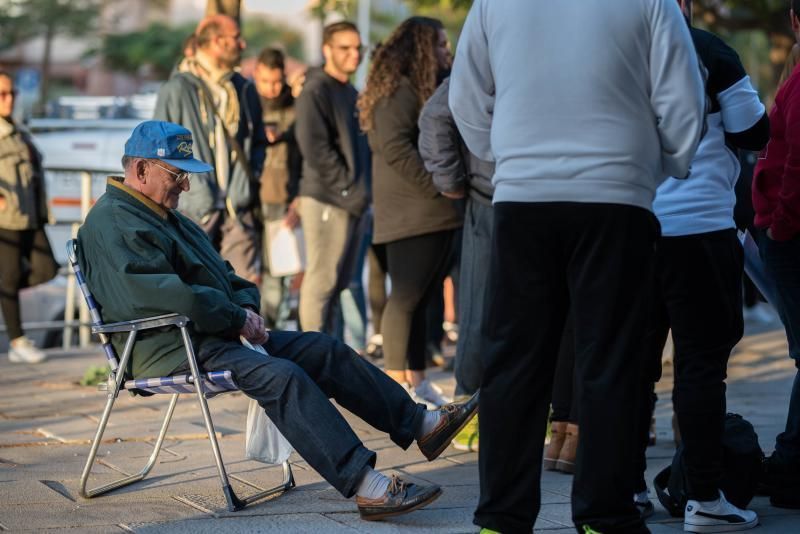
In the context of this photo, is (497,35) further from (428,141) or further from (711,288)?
(428,141)

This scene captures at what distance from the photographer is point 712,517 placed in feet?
16.1

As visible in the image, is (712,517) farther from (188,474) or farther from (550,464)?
(188,474)

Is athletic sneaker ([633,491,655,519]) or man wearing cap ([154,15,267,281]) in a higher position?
man wearing cap ([154,15,267,281])

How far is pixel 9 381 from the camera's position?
8711mm

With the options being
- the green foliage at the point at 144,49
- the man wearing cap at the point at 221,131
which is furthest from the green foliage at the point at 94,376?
the green foliage at the point at 144,49

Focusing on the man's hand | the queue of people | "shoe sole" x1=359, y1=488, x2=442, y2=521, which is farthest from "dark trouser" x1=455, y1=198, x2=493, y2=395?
"shoe sole" x1=359, y1=488, x2=442, y2=521

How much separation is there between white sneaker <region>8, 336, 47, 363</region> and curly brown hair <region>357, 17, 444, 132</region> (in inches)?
147

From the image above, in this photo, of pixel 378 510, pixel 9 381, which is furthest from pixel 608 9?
pixel 9 381

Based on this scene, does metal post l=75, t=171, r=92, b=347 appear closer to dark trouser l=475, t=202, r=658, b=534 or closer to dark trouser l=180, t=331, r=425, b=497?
dark trouser l=180, t=331, r=425, b=497

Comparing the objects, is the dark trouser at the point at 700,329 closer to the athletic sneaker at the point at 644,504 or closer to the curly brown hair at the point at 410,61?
the athletic sneaker at the point at 644,504

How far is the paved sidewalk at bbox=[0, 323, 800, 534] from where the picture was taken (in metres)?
4.95

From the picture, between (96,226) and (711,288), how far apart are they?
230 cm

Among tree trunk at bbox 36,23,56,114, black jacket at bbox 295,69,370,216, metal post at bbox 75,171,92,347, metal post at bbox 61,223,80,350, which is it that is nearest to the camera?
black jacket at bbox 295,69,370,216

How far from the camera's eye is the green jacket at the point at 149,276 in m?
5.13
